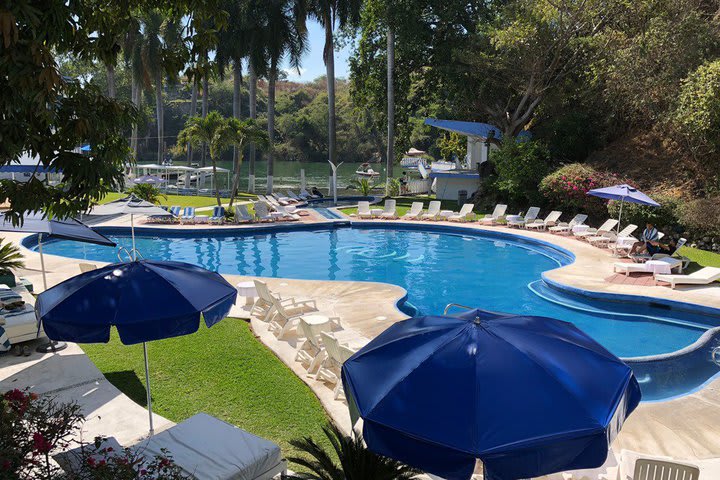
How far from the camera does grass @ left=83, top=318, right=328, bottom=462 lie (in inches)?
279

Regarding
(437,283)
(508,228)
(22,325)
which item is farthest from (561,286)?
(22,325)

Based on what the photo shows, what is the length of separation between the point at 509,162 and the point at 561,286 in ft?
40.2

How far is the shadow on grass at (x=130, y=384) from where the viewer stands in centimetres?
766

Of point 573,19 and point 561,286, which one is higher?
point 573,19

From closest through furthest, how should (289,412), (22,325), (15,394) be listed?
(15,394) → (289,412) → (22,325)

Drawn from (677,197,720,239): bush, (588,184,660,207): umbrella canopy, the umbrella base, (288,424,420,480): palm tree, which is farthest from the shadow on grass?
(677,197,720,239): bush

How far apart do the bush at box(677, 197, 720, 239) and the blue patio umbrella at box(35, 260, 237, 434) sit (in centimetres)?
1747

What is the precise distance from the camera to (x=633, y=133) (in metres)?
25.7

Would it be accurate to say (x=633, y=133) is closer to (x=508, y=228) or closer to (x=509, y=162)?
(x=509, y=162)

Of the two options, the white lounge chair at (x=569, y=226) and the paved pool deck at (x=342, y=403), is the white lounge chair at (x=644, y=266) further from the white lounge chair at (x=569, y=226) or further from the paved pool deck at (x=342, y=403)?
the white lounge chair at (x=569, y=226)

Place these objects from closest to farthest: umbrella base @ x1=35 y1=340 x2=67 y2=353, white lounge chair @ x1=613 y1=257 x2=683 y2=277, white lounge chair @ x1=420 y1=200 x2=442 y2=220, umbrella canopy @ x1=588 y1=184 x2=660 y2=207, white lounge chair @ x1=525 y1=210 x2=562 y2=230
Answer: umbrella base @ x1=35 y1=340 x2=67 y2=353, white lounge chair @ x1=613 y1=257 x2=683 y2=277, umbrella canopy @ x1=588 y1=184 x2=660 y2=207, white lounge chair @ x1=525 y1=210 x2=562 y2=230, white lounge chair @ x1=420 y1=200 x2=442 y2=220

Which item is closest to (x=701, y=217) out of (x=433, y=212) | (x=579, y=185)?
(x=579, y=185)

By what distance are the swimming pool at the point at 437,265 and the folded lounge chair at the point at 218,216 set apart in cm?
119

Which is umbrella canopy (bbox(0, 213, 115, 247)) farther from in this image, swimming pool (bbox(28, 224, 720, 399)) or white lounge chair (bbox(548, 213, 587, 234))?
white lounge chair (bbox(548, 213, 587, 234))
